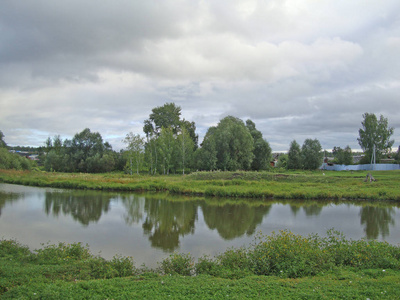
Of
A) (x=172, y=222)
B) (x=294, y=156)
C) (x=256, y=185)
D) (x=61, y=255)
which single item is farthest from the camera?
(x=294, y=156)

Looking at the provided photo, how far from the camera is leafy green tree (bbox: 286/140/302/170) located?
72812 millimetres

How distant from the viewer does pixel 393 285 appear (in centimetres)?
656

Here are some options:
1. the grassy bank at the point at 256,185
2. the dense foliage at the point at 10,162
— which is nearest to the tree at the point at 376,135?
the grassy bank at the point at 256,185

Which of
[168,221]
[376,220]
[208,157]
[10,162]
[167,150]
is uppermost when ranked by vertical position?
[167,150]

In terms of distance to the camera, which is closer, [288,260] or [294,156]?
[288,260]

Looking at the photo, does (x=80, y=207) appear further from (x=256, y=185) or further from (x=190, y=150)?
(x=190, y=150)

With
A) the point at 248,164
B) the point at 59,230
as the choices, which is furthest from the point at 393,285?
the point at 248,164

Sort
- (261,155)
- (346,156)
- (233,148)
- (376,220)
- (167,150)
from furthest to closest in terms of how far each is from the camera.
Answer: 1. (346,156)
2. (261,155)
3. (167,150)
4. (233,148)
5. (376,220)

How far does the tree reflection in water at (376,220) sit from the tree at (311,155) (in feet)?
158

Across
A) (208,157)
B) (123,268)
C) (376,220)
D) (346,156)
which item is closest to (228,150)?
(208,157)

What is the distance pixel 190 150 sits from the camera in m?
61.1

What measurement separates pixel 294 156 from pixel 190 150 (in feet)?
97.1

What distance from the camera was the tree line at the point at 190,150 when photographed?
182 ft

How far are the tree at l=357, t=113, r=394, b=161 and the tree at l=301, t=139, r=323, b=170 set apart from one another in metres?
10.1
